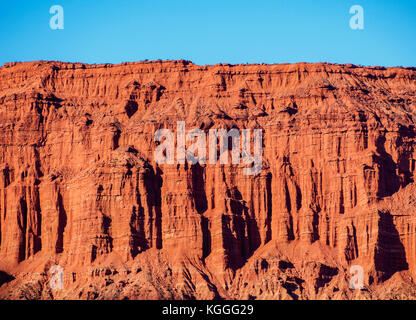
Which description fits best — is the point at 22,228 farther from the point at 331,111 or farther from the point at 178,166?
the point at 331,111

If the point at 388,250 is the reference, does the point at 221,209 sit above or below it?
above

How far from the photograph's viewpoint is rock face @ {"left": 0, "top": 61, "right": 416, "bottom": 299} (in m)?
185

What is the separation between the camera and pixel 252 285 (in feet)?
606

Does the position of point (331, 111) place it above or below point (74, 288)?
above

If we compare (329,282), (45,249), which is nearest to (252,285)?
(329,282)

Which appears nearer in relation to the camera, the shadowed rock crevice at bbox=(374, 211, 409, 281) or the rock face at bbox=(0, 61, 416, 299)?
the rock face at bbox=(0, 61, 416, 299)

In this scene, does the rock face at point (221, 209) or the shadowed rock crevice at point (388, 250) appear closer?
the rock face at point (221, 209)

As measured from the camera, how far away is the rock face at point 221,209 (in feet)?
608

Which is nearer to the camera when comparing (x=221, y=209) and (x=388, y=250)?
(x=388, y=250)

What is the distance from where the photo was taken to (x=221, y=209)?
628 ft
